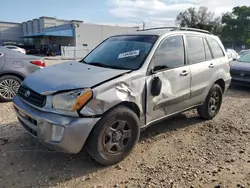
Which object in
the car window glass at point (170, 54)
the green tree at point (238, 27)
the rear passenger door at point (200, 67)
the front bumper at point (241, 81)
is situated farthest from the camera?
the green tree at point (238, 27)

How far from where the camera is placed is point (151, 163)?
3.38 meters

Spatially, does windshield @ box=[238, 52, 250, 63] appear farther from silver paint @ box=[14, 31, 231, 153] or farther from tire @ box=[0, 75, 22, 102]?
tire @ box=[0, 75, 22, 102]

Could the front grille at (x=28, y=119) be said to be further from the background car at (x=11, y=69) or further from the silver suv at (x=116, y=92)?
the background car at (x=11, y=69)

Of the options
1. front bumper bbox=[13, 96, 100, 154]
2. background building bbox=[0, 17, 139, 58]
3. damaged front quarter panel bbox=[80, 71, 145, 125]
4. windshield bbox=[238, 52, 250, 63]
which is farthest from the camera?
background building bbox=[0, 17, 139, 58]

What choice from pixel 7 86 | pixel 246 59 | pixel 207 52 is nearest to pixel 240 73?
pixel 246 59

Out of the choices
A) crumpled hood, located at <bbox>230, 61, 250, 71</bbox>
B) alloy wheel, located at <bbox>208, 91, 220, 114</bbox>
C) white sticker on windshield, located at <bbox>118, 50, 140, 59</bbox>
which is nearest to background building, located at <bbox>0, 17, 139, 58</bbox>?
crumpled hood, located at <bbox>230, 61, 250, 71</bbox>

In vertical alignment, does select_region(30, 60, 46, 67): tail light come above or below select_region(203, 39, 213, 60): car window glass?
below

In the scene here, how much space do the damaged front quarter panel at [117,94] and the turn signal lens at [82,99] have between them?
5 centimetres

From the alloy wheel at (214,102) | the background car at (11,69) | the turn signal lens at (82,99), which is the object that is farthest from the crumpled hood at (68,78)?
the background car at (11,69)

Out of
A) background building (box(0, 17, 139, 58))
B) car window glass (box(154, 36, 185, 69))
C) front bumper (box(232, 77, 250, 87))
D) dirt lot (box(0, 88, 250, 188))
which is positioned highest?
background building (box(0, 17, 139, 58))

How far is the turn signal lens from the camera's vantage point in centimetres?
284

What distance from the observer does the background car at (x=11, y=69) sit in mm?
5941

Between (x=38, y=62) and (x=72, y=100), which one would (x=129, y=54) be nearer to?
(x=72, y=100)

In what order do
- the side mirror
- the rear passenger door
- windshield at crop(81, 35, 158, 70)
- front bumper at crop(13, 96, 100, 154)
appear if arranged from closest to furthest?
front bumper at crop(13, 96, 100, 154) < the side mirror < windshield at crop(81, 35, 158, 70) < the rear passenger door
